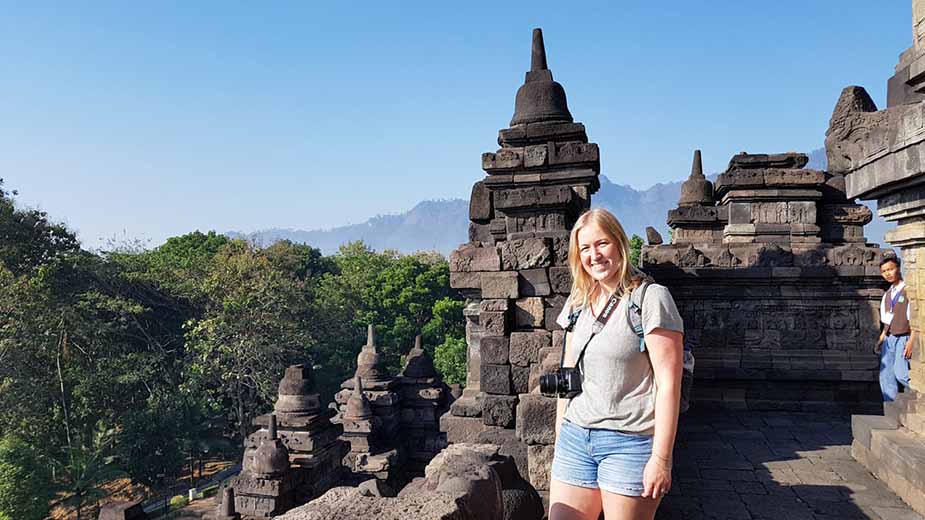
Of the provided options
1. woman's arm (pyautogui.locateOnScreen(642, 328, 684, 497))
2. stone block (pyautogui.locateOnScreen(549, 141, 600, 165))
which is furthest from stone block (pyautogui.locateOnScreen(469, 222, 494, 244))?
woman's arm (pyautogui.locateOnScreen(642, 328, 684, 497))

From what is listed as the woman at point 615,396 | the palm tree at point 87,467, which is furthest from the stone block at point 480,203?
the palm tree at point 87,467

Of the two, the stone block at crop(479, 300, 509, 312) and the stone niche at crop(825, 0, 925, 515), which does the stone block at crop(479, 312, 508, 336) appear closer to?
the stone block at crop(479, 300, 509, 312)

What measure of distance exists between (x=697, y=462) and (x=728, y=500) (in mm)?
909

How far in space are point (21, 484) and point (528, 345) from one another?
1631 cm

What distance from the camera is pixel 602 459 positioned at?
223 cm

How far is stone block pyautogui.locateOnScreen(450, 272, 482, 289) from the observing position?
543 cm

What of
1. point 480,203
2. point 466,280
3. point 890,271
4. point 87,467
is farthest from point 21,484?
point 890,271

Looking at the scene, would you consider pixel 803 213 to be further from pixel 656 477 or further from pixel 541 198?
pixel 656 477

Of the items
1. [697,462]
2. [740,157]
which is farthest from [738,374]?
[740,157]

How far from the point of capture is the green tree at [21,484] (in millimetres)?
14703

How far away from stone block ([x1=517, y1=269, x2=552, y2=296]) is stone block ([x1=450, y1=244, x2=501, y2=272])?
25 cm

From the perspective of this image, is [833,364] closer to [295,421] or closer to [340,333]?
[295,421]

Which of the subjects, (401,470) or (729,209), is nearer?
(729,209)

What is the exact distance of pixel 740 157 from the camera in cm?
888
